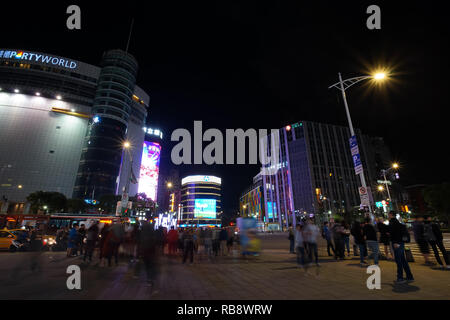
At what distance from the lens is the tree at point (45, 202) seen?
151ft

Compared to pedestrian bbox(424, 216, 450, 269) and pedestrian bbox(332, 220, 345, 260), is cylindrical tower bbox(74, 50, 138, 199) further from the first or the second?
pedestrian bbox(424, 216, 450, 269)

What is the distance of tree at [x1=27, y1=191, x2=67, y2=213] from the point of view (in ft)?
151

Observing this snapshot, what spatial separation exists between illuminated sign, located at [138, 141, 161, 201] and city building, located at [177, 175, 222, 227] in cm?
4031

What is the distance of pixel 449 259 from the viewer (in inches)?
296

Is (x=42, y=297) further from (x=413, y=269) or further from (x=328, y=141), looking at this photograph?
(x=328, y=141)

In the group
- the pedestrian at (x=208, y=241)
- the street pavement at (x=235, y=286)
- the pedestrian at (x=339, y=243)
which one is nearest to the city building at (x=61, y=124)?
the pedestrian at (x=208, y=241)

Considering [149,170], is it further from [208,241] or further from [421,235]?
[421,235]

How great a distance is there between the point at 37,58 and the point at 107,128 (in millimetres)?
38208

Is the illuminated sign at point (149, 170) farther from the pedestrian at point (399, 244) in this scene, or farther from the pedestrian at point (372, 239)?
the pedestrian at point (399, 244)

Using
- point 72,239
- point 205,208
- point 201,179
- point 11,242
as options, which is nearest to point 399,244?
point 72,239

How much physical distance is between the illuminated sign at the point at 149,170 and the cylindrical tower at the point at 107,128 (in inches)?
481

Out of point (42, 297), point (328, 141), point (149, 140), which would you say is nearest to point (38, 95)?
point (149, 140)

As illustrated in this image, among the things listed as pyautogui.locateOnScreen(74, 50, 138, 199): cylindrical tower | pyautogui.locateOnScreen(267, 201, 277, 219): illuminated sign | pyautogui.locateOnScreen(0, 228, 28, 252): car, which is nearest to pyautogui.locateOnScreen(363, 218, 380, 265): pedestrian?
pyautogui.locateOnScreen(0, 228, 28, 252): car

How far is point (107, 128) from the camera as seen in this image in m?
71.2
